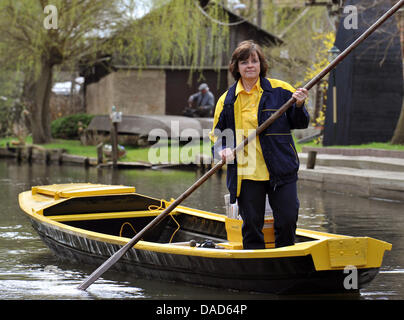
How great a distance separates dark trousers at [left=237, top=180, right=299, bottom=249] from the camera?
6004mm

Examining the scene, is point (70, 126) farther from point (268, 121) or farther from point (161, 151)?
point (268, 121)

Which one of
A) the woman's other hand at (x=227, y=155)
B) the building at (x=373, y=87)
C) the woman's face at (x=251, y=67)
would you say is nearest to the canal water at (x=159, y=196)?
the woman's other hand at (x=227, y=155)

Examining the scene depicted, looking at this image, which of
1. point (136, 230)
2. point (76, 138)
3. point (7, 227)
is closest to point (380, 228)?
point (136, 230)

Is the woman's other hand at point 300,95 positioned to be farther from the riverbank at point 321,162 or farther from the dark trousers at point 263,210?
the riverbank at point 321,162

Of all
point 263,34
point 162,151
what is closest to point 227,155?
point 162,151

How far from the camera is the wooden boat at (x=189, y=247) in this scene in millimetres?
5699

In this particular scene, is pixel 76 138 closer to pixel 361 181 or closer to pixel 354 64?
pixel 354 64

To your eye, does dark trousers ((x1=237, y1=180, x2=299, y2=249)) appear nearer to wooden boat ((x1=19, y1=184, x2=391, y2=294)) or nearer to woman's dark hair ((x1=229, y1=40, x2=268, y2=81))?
wooden boat ((x1=19, y1=184, x2=391, y2=294))

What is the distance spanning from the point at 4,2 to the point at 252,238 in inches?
760

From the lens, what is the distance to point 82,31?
25500 mm

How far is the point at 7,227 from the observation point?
10219 millimetres

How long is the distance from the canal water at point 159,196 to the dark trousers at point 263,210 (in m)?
0.44

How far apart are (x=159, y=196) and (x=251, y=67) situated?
8.09 meters

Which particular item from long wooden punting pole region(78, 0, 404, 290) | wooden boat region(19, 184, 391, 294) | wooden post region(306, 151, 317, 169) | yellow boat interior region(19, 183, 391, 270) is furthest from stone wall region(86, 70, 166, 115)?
long wooden punting pole region(78, 0, 404, 290)
